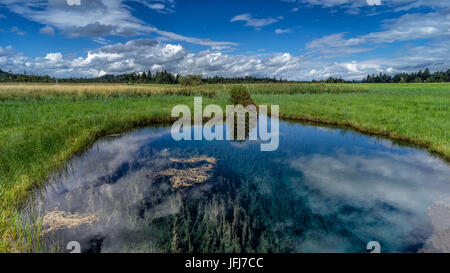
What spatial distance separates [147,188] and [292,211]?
4.02 m

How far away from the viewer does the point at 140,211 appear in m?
4.97

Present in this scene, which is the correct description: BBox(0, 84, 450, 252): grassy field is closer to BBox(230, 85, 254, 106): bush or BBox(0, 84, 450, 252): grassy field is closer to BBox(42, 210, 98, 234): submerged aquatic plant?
BBox(42, 210, 98, 234): submerged aquatic plant

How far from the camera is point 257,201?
5551 mm

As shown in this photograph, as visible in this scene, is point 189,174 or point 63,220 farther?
point 189,174

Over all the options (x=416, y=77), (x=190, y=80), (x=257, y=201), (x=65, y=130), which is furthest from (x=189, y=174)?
(x=416, y=77)

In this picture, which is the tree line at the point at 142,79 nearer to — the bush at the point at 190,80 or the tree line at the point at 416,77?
the bush at the point at 190,80

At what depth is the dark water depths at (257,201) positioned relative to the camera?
4.11 metres

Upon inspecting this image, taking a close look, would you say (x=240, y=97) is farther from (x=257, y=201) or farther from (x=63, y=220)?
(x=63, y=220)

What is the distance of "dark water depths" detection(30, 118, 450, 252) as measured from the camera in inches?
162

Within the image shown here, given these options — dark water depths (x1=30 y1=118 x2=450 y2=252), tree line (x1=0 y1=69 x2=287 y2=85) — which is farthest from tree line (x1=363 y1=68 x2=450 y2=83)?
dark water depths (x1=30 y1=118 x2=450 y2=252)

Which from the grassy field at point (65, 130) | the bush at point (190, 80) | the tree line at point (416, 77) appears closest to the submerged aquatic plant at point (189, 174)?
the grassy field at point (65, 130)
